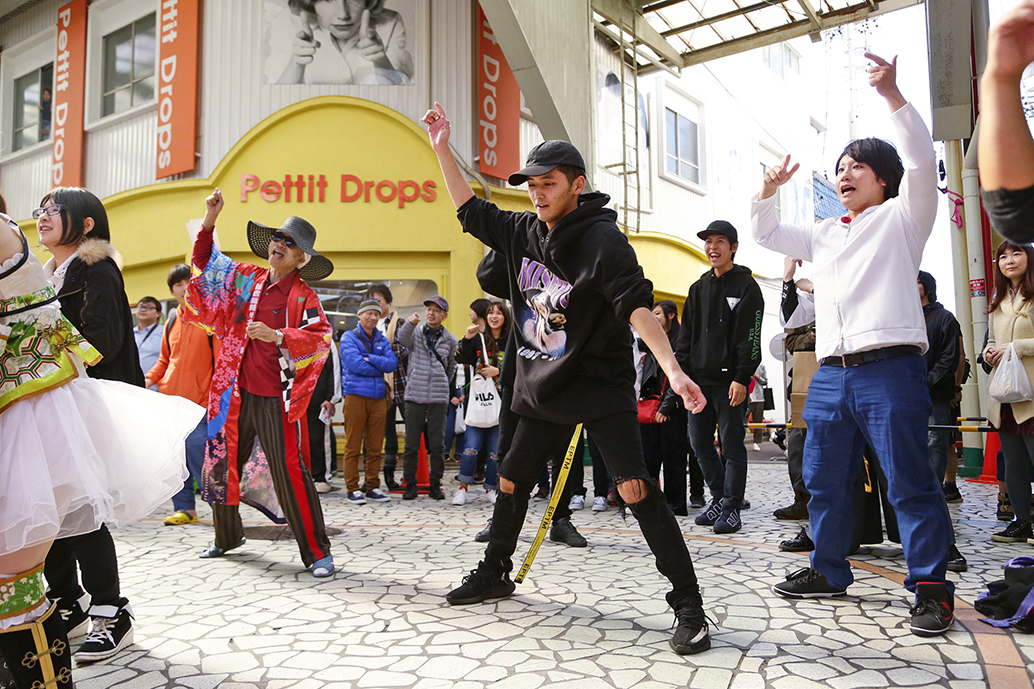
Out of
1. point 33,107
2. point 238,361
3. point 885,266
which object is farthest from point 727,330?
point 33,107

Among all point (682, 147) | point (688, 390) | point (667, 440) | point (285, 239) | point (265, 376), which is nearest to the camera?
point (688, 390)

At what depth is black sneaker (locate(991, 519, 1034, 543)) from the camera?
16.2 feet

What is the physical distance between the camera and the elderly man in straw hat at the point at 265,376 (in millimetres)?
4191

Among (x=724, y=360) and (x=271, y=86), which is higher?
(x=271, y=86)

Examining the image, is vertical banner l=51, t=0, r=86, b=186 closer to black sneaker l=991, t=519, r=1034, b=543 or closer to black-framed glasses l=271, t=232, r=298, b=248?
black-framed glasses l=271, t=232, r=298, b=248

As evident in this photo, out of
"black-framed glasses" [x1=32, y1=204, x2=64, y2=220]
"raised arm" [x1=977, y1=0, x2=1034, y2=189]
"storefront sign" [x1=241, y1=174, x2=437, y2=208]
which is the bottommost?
"raised arm" [x1=977, y1=0, x2=1034, y2=189]

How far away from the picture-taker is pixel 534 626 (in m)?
3.14

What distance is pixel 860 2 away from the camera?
474 inches

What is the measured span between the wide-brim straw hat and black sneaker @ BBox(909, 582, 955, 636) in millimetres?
3644

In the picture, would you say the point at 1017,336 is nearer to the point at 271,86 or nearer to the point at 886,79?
the point at 886,79

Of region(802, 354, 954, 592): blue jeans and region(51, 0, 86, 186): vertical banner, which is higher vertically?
region(51, 0, 86, 186): vertical banner

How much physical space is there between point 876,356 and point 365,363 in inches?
213

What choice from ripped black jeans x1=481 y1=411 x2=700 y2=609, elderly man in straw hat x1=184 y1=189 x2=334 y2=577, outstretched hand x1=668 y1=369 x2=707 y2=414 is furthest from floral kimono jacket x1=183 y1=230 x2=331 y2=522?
outstretched hand x1=668 y1=369 x2=707 y2=414

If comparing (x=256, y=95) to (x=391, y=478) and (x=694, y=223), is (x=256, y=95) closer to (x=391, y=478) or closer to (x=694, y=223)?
(x=391, y=478)
